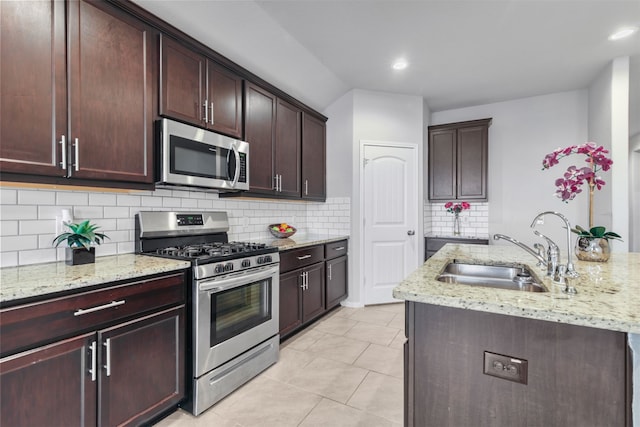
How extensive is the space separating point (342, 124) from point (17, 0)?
3068 millimetres

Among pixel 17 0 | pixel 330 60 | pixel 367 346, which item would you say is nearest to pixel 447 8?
pixel 330 60

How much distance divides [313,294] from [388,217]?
1.47m

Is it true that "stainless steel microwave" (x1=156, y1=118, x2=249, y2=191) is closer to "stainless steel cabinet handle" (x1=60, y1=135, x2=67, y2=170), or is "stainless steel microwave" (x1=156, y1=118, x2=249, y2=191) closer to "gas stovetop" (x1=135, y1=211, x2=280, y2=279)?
"gas stovetop" (x1=135, y1=211, x2=280, y2=279)

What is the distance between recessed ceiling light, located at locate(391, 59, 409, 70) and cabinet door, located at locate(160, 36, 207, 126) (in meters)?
2.01

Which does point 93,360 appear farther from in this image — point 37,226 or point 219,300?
point 37,226

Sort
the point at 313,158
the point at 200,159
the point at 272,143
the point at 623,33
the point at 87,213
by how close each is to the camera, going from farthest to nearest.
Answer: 1. the point at 313,158
2. the point at 272,143
3. the point at 623,33
4. the point at 200,159
5. the point at 87,213

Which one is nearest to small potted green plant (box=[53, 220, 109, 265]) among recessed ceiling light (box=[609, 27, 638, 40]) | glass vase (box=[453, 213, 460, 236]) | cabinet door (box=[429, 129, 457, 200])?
cabinet door (box=[429, 129, 457, 200])

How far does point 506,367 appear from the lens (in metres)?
1.03

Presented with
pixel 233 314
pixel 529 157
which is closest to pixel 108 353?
pixel 233 314

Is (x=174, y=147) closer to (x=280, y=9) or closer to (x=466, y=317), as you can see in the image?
(x=280, y=9)

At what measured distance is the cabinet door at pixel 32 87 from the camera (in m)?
1.34

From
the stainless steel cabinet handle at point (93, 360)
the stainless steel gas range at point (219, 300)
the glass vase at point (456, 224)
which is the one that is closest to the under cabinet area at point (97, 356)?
the stainless steel cabinet handle at point (93, 360)

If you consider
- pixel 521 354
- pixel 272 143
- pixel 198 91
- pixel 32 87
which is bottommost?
pixel 521 354

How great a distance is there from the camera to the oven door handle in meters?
1.84
